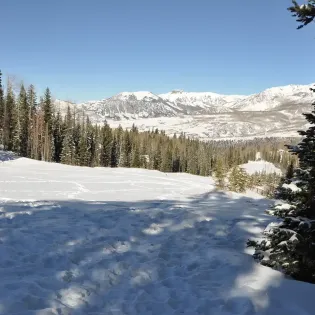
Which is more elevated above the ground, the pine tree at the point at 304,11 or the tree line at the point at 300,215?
the pine tree at the point at 304,11

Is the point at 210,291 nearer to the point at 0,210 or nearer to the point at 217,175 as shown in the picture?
the point at 0,210

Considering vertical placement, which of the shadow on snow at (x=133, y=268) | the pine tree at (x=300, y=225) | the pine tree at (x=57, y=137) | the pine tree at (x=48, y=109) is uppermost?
the pine tree at (x=48, y=109)

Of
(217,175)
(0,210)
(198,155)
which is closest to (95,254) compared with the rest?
(0,210)


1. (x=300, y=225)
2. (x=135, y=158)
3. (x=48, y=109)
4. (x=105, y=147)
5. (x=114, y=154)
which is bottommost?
(x=135, y=158)

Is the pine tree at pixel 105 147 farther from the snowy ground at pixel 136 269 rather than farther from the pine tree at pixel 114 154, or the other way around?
the snowy ground at pixel 136 269

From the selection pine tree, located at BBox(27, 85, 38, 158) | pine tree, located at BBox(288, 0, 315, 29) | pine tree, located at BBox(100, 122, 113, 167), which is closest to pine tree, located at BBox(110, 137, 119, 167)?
pine tree, located at BBox(100, 122, 113, 167)

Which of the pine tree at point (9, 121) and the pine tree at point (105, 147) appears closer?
the pine tree at point (9, 121)

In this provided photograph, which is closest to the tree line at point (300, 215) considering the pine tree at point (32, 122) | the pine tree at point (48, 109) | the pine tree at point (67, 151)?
the pine tree at point (32, 122)

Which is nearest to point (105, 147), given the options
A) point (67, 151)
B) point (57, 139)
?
point (57, 139)

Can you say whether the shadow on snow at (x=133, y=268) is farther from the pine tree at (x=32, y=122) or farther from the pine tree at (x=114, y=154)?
the pine tree at (x=114, y=154)

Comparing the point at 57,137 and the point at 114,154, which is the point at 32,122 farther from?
the point at 114,154

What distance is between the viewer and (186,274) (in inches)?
299

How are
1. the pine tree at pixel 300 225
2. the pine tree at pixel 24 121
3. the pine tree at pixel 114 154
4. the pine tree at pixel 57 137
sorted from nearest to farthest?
the pine tree at pixel 300 225 → the pine tree at pixel 24 121 → the pine tree at pixel 57 137 → the pine tree at pixel 114 154

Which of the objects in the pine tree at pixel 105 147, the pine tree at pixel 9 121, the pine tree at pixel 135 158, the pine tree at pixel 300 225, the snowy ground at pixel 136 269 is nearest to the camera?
the snowy ground at pixel 136 269
